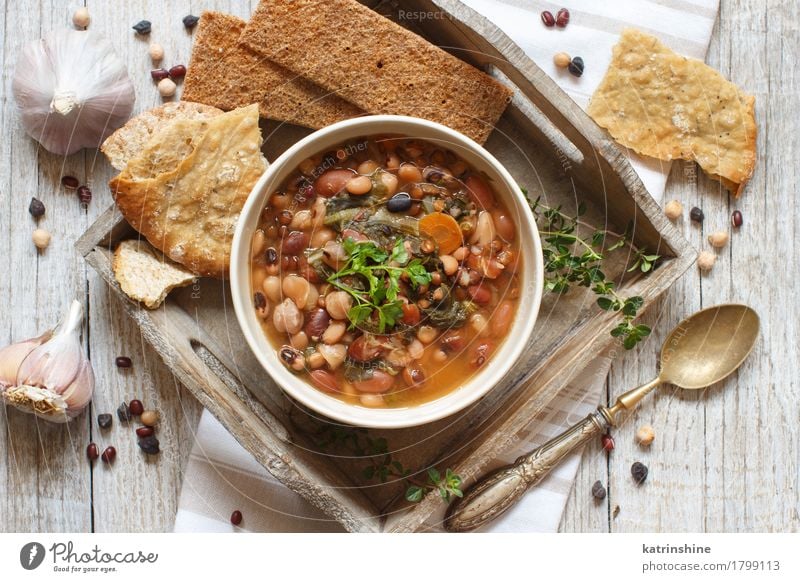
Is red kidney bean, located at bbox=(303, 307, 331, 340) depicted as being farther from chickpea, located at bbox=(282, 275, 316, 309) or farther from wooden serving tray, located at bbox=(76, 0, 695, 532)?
wooden serving tray, located at bbox=(76, 0, 695, 532)

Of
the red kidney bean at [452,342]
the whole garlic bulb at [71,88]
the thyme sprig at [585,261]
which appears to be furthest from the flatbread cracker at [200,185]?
the thyme sprig at [585,261]

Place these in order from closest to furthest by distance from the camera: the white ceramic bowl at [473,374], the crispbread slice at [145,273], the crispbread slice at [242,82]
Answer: the white ceramic bowl at [473,374] < the crispbread slice at [145,273] < the crispbread slice at [242,82]

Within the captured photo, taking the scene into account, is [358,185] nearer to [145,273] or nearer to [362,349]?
[362,349]

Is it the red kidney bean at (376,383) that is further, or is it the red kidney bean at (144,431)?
the red kidney bean at (144,431)

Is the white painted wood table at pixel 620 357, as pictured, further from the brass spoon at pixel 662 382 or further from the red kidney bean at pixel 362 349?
the red kidney bean at pixel 362 349

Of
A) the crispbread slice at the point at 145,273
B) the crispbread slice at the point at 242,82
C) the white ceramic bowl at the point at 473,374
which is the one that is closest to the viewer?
the white ceramic bowl at the point at 473,374
